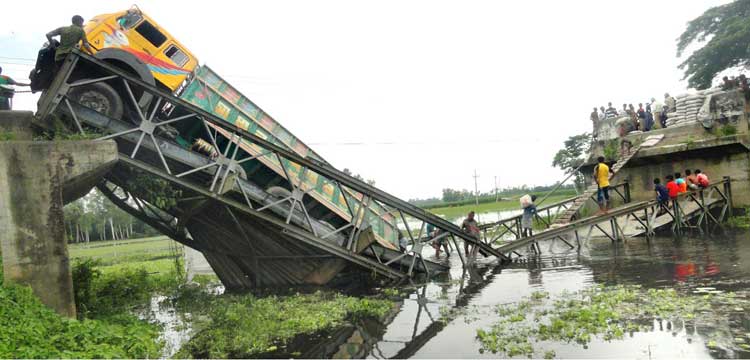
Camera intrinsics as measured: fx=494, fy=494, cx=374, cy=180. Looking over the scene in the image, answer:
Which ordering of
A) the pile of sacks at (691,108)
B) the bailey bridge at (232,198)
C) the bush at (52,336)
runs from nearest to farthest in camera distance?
the bush at (52,336) < the bailey bridge at (232,198) < the pile of sacks at (691,108)

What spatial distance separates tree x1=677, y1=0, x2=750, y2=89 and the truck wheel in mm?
35497

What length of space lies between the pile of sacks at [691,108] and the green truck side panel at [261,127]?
14.1 meters

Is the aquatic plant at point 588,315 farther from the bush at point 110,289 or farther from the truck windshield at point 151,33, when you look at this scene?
the truck windshield at point 151,33

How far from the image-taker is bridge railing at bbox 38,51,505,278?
8.94 meters

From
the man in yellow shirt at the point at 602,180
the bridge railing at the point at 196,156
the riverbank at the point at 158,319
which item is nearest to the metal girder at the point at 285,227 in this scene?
the bridge railing at the point at 196,156

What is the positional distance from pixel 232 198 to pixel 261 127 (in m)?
1.84

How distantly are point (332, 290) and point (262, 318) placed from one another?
3120mm

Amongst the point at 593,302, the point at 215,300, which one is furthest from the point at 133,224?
the point at 593,302

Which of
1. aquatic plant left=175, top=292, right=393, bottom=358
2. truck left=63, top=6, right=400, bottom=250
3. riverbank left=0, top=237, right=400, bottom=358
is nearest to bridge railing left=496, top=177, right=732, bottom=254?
truck left=63, top=6, right=400, bottom=250

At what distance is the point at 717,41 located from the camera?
3247cm

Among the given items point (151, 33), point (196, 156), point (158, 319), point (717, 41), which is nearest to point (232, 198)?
point (196, 156)

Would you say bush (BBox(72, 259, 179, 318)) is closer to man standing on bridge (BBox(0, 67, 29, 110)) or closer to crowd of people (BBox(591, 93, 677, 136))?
man standing on bridge (BBox(0, 67, 29, 110))

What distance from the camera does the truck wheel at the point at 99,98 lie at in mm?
9422

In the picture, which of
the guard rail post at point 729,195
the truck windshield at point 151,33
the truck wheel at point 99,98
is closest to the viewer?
the truck wheel at point 99,98
